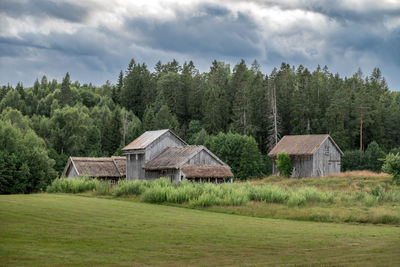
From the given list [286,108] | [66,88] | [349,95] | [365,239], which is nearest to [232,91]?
[286,108]

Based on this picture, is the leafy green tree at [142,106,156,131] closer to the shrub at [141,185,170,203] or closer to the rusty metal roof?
the rusty metal roof

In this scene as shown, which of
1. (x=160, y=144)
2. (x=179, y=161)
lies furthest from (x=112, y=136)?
(x=179, y=161)

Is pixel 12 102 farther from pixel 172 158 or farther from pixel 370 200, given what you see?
pixel 370 200

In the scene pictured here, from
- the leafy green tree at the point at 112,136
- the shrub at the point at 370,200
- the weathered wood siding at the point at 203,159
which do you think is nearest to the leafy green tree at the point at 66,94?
the leafy green tree at the point at 112,136

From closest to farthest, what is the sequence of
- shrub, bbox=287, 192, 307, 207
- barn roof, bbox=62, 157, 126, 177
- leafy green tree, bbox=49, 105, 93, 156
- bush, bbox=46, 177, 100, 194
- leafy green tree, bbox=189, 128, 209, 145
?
shrub, bbox=287, 192, 307, 207 < bush, bbox=46, 177, 100, 194 < barn roof, bbox=62, 157, 126, 177 < leafy green tree, bbox=189, 128, 209, 145 < leafy green tree, bbox=49, 105, 93, 156

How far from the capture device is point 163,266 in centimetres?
1384

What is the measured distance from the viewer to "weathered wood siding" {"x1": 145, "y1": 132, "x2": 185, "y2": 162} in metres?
58.1

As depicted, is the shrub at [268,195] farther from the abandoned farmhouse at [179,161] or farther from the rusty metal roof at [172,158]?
the rusty metal roof at [172,158]

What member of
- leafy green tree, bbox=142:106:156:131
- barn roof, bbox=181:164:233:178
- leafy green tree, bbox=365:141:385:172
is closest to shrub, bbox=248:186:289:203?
barn roof, bbox=181:164:233:178

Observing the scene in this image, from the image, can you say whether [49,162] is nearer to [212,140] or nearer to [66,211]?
[212,140]

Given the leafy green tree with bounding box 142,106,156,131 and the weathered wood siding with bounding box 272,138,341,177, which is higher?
the leafy green tree with bounding box 142,106,156,131

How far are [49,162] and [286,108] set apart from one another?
51.1m

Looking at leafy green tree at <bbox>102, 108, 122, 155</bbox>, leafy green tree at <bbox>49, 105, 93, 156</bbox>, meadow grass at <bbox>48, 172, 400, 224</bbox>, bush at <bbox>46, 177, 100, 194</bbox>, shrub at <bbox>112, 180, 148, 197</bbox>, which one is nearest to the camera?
meadow grass at <bbox>48, 172, 400, 224</bbox>

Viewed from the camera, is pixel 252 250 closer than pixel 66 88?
Yes
